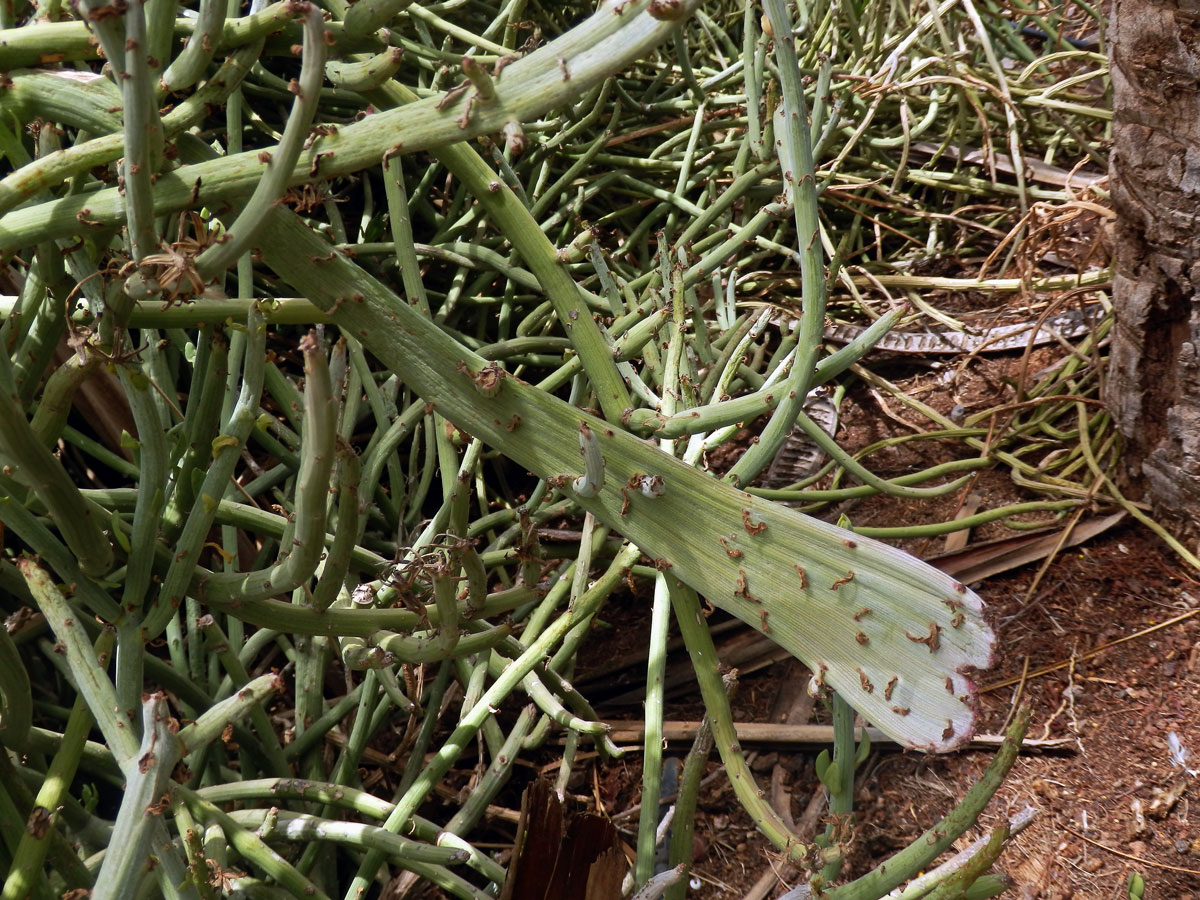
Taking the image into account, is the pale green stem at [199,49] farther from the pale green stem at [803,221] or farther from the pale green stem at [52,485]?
the pale green stem at [803,221]

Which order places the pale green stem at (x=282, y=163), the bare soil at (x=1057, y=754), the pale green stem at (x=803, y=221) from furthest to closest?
the bare soil at (x=1057, y=754) < the pale green stem at (x=803, y=221) < the pale green stem at (x=282, y=163)

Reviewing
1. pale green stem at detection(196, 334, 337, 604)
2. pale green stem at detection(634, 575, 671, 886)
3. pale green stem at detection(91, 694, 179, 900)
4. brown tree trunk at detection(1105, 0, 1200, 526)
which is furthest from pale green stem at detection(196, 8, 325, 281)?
brown tree trunk at detection(1105, 0, 1200, 526)

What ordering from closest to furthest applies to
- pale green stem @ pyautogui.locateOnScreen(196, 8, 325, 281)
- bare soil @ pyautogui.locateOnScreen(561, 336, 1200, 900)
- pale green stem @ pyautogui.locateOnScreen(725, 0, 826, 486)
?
pale green stem @ pyautogui.locateOnScreen(196, 8, 325, 281) → pale green stem @ pyautogui.locateOnScreen(725, 0, 826, 486) → bare soil @ pyautogui.locateOnScreen(561, 336, 1200, 900)

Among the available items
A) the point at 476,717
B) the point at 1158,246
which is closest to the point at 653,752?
the point at 476,717

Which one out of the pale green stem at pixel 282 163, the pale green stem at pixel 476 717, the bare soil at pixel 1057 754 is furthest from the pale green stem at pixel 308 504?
the bare soil at pixel 1057 754

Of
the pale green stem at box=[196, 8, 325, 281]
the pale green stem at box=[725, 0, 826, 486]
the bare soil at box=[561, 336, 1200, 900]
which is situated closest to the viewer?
the pale green stem at box=[196, 8, 325, 281]

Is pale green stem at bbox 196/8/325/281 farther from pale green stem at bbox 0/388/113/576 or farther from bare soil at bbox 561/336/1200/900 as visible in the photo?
bare soil at bbox 561/336/1200/900

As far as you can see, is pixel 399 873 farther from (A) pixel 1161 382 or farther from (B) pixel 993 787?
(A) pixel 1161 382

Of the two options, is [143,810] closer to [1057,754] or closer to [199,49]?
[199,49]
